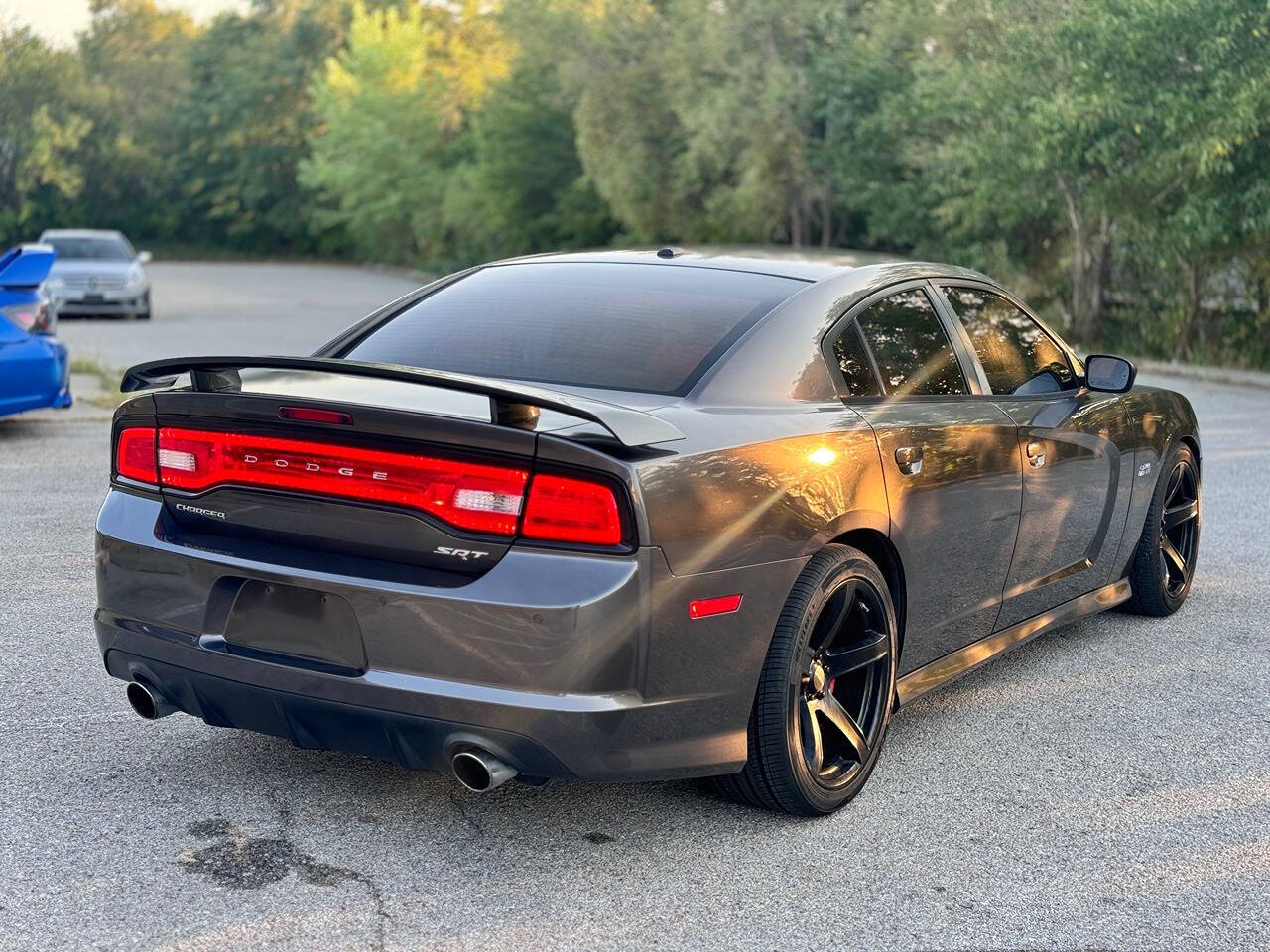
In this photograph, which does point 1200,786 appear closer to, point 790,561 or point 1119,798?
point 1119,798

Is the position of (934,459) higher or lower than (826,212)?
higher

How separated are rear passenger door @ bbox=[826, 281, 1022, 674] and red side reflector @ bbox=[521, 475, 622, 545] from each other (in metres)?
1.11

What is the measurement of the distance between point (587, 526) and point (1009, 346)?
2425mm

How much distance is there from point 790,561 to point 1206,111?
14.4 metres

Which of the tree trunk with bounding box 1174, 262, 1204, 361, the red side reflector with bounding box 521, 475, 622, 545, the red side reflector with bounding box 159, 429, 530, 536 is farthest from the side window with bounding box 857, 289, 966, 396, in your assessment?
the tree trunk with bounding box 1174, 262, 1204, 361

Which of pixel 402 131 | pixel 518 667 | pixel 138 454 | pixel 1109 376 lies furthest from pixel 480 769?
pixel 402 131

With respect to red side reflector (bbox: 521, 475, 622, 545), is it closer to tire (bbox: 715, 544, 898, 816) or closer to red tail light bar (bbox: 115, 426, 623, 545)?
red tail light bar (bbox: 115, 426, 623, 545)

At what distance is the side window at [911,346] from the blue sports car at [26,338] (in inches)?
276

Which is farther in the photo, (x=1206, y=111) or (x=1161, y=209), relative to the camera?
(x=1161, y=209)

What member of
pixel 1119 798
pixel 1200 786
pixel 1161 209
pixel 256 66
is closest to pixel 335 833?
pixel 1119 798

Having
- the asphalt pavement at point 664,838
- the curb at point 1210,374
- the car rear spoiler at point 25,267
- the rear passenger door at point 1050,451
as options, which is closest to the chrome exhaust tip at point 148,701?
the asphalt pavement at point 664,838

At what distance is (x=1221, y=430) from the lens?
12.9m

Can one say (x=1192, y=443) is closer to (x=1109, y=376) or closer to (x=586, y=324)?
(x=1109, y=376)

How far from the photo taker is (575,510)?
351cm
